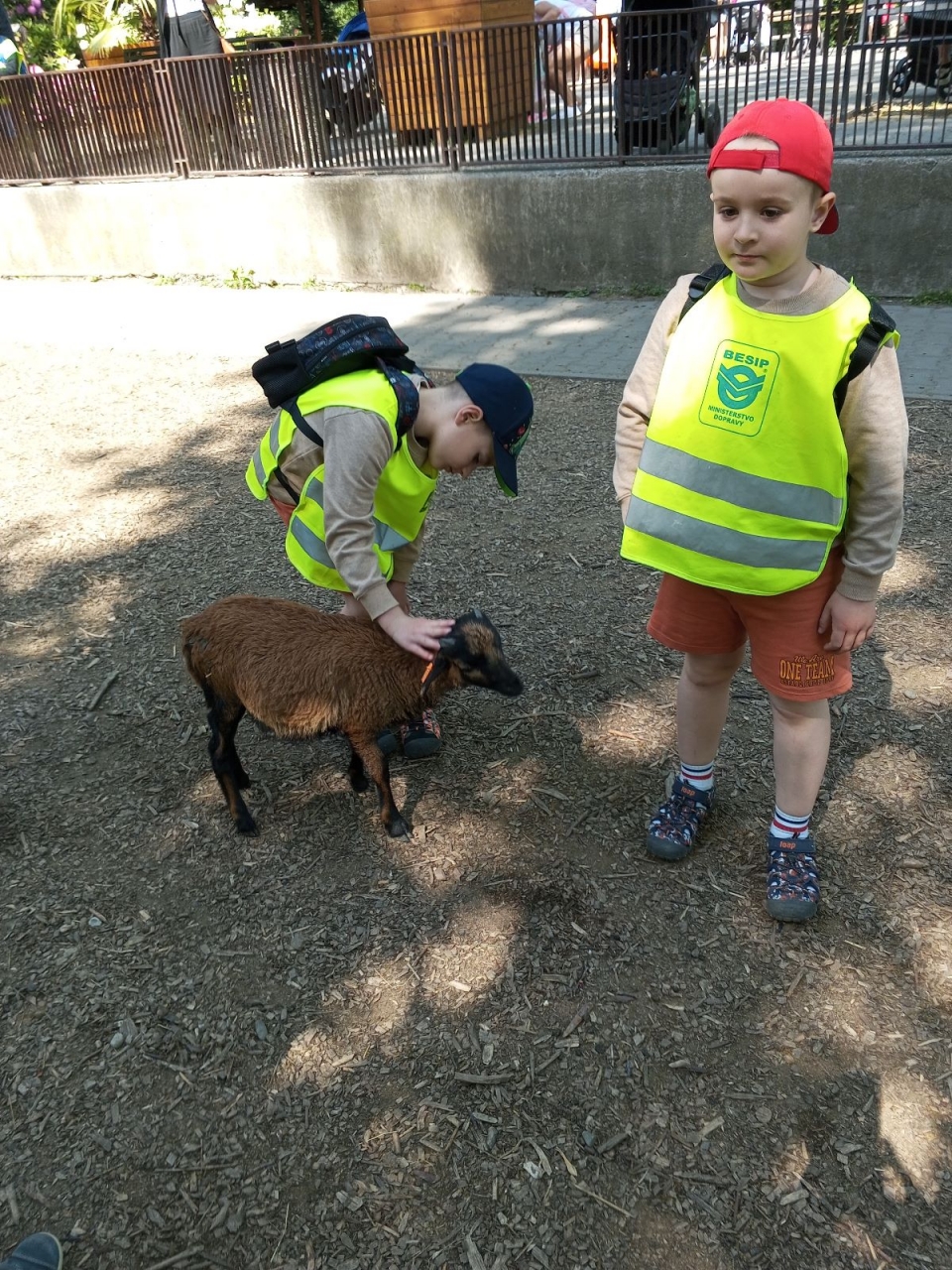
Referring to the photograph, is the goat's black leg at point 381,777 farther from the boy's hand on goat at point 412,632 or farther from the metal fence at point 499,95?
the metal fence at point 499,95

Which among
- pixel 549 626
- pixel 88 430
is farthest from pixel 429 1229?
pixel 88 430

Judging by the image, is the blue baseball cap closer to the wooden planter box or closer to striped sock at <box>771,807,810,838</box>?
striped sock at <box>771,807,810,838</box>

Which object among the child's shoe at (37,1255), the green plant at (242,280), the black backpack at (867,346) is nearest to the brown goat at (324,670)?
the black backpack at (867,346)

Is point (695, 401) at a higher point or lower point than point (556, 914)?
higher

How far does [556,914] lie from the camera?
9.30ft

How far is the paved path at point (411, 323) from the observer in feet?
23.5

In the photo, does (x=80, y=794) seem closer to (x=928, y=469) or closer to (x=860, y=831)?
(x=860, y=831)

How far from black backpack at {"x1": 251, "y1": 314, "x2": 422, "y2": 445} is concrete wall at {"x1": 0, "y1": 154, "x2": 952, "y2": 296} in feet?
20.4

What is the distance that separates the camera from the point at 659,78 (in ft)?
25.8

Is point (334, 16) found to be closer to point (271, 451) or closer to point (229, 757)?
point (271, 451)

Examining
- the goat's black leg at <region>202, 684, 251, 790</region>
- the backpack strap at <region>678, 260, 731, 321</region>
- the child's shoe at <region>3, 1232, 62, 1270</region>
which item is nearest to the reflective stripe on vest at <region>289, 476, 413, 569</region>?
the goat's black leg at <region>202, 684, 251, 790</region>

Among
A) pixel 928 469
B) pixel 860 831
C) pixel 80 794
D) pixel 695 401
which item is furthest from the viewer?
pixel 928 469

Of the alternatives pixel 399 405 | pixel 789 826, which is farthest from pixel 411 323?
pixel 789 826

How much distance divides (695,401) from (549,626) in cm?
210
